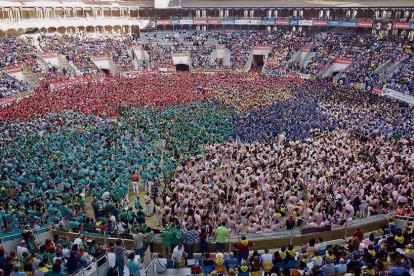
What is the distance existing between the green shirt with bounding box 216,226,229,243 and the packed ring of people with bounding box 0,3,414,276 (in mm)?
199

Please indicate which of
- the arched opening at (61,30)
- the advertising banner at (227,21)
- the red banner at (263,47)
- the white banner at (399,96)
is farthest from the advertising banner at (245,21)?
the white banner at (399,96)

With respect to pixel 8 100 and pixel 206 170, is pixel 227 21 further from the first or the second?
pixel 206 170

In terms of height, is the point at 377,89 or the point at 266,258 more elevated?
the point at 266,258

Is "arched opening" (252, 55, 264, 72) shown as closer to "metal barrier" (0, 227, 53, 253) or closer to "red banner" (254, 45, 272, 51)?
"red banner" (254, 45, 272, 51)

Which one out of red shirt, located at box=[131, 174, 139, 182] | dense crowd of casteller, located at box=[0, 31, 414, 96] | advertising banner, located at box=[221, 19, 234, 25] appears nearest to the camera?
red shirt, located at box=[131, 174, 139, 182]

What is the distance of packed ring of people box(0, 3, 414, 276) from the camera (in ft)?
31.8

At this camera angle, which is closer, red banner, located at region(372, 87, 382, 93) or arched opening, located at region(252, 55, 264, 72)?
red banner, located at region(372, 87, 382, 93)

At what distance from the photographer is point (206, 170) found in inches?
674

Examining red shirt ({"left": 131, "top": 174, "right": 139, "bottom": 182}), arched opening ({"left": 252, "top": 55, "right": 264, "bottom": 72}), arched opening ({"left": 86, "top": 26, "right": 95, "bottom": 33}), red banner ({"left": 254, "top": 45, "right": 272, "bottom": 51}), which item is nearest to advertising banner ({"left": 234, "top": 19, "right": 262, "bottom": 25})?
red banner ({"left": 254, "top": 45, "right": 272, "bottom": 51})

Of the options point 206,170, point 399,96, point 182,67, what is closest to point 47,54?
point 182,67

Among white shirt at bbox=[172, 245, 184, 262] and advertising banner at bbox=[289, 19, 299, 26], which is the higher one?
advertising banner at bbox=[289, 19, 299, 26]

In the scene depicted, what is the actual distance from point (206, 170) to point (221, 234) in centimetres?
653

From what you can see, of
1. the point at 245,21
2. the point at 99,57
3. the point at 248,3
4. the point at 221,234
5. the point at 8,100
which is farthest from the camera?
the point at 248,3

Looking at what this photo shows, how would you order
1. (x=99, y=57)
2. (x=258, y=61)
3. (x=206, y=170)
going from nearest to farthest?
(x=206, y=170)
(x=99, y=57)
(x=258, y=61)
